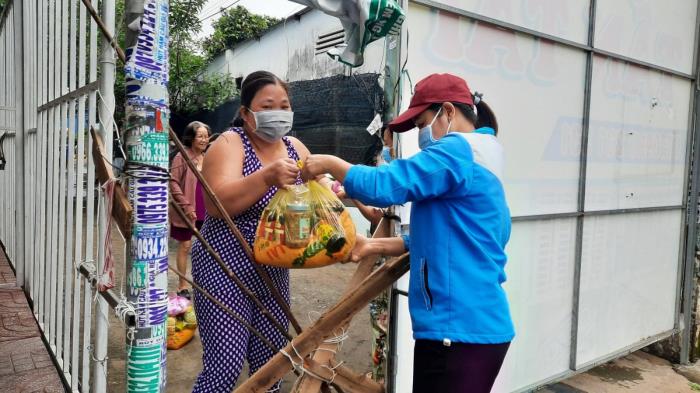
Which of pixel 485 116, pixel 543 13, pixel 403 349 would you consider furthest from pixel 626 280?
pixel 485 116

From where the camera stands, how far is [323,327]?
192 cm

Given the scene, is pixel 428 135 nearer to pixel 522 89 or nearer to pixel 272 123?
pixel 272 123

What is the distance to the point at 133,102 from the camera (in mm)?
1119

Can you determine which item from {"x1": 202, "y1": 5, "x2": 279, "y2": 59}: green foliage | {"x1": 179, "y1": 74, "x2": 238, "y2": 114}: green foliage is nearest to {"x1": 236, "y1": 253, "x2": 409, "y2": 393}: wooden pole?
{"x1": 179, "y1": 74, "x2": 238, "y2": 114}: green foliage

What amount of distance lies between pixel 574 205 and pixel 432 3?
1721 millimetres

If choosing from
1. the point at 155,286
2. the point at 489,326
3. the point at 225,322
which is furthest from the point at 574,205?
the point at 155,286

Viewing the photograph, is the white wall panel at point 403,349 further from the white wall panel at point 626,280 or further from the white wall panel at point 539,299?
the white wall panel at point 626,280

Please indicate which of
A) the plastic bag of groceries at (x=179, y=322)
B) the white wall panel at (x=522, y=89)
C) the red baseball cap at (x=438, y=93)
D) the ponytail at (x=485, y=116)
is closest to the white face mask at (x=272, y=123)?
the red baseball cap at (x=438, y=93)

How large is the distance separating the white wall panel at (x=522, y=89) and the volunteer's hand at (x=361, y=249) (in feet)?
2.37

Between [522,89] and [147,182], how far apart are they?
7.94ft

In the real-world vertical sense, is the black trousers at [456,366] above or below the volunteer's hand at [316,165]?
below

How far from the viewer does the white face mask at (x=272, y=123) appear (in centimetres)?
192

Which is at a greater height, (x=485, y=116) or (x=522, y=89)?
(x=522, y=89)

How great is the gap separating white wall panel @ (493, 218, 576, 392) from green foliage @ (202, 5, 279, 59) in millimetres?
10052
